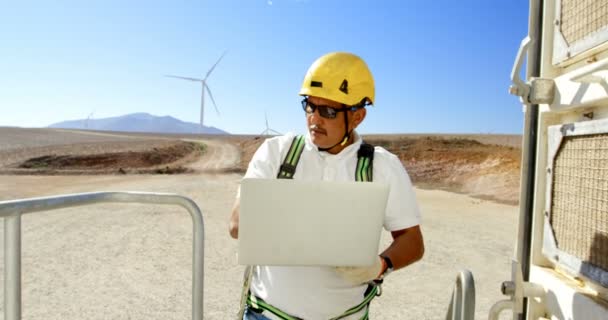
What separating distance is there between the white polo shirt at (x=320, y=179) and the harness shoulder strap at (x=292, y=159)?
32 millimetres

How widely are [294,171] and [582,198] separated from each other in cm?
122

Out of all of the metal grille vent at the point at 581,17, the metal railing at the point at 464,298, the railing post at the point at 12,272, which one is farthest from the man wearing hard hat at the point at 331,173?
the railing post at the point at 12,272

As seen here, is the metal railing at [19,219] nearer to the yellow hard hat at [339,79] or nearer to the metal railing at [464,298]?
the yellow hard hat at [339,79]

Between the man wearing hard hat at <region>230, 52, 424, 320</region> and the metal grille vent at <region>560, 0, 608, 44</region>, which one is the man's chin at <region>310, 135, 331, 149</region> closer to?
the man wearing hard hat at <region>230, 52, 424, 320</region>

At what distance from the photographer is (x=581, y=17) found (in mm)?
1959

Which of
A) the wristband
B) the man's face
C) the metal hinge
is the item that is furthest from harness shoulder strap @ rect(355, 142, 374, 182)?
the metal hinge

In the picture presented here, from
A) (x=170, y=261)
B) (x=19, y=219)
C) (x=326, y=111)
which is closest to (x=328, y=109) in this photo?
(x=326, y=111)

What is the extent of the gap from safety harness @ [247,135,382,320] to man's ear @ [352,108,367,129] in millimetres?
143

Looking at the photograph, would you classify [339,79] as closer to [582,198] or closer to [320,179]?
[320,179]

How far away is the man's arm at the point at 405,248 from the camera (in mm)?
2229

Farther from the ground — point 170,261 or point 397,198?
point 397,198

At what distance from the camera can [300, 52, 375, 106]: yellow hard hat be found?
7.76 ft

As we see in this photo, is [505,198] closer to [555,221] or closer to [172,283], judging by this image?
[172,283]

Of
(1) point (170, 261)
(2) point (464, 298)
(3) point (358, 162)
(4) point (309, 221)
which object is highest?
(3) point (358, 162)
